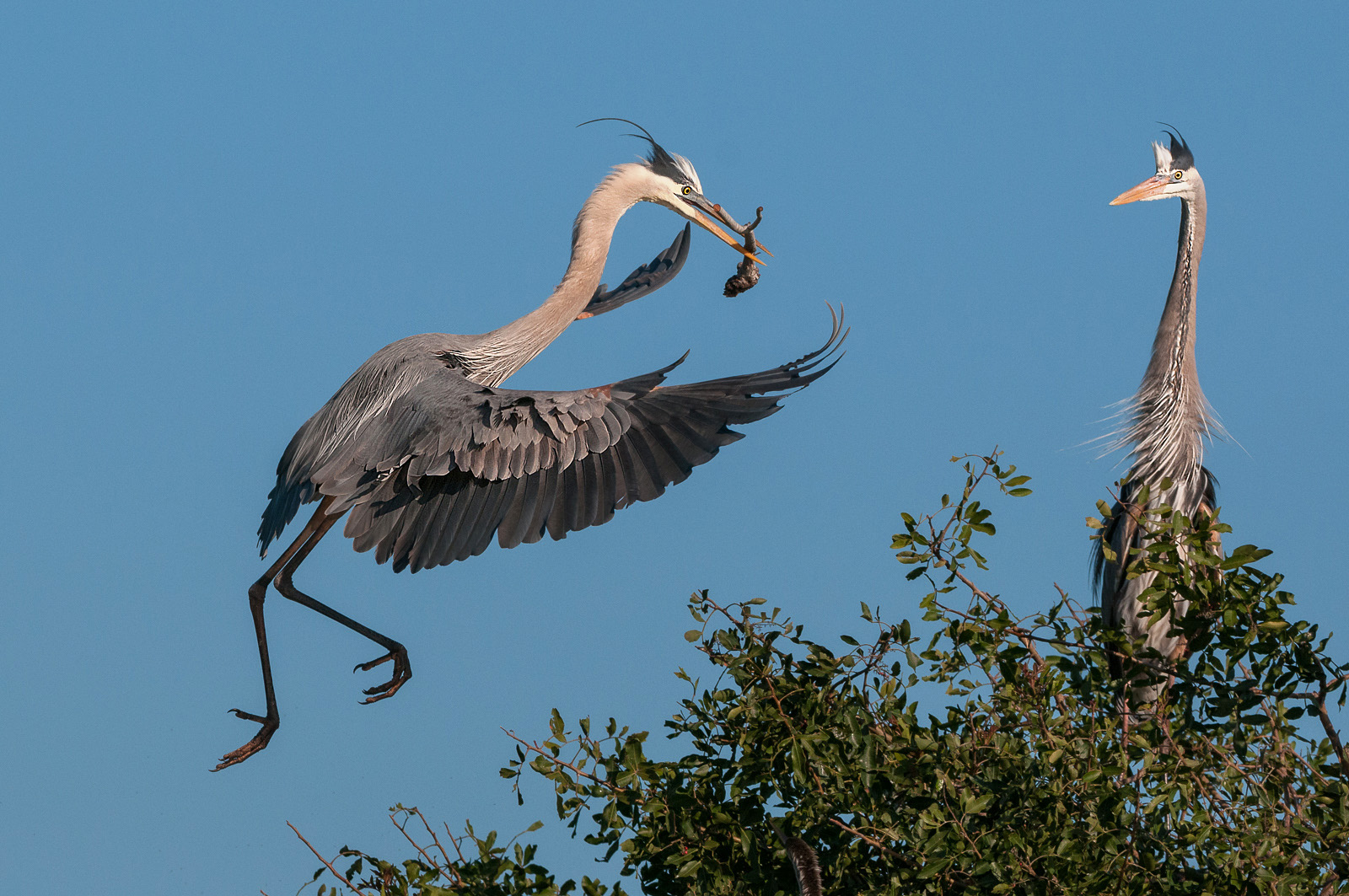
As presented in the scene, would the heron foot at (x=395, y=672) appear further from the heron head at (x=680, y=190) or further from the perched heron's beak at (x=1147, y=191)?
the perched heron's beak at (x=1147, y=191)

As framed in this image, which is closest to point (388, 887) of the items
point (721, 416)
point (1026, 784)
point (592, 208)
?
point (1026, 784)

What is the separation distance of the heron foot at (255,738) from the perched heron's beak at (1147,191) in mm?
4922

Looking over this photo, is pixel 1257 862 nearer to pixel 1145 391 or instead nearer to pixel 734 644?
pixel 734 644

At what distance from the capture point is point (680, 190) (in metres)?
7.84

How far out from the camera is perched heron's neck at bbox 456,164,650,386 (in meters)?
7.45

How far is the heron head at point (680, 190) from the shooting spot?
779 centimetres

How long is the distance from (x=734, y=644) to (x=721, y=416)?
2.23 m

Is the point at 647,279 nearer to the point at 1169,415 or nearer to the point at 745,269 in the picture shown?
the point at 745,269

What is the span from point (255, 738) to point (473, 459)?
163cm

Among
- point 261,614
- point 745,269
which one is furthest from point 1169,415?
point 261,614

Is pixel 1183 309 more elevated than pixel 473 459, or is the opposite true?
pixel 1183 309

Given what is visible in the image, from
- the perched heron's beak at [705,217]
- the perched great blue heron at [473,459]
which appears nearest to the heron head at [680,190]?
the perched heron's beak at [705,217]

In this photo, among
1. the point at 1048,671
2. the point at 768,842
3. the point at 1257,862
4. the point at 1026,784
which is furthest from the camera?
the point at 1048,671

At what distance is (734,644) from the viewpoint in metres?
3.97
